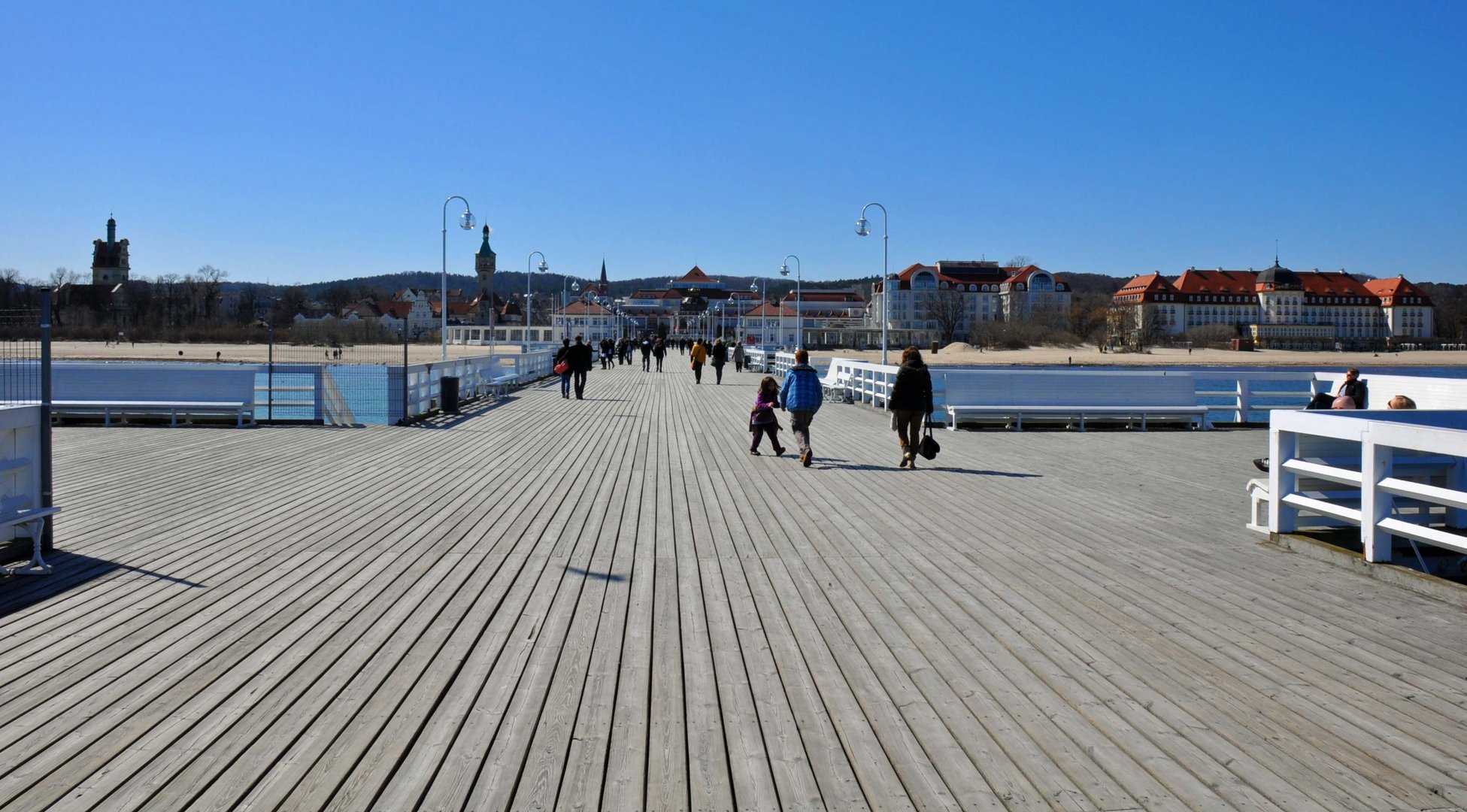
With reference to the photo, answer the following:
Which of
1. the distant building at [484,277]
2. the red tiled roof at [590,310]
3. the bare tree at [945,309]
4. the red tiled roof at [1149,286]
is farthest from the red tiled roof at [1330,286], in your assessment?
the distant building at [484,277]

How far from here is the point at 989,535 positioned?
7.49 m

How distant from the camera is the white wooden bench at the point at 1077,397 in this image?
16.9 metres

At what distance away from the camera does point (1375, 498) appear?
6.09 metres

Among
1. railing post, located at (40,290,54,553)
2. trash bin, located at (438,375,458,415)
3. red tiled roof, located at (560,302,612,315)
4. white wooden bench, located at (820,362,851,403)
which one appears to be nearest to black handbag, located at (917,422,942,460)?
railing post, located at (40,290,54,553)

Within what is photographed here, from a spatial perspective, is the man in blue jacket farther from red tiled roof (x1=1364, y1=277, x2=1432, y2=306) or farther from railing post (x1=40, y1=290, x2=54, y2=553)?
red tiled roof (x1=1364, y1=277, x2=1432, y2=306)

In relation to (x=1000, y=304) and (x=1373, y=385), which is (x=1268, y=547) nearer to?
(x=1373, y=385)

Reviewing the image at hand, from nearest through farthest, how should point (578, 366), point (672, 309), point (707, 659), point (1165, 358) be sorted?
point (707, 659) < point (578, 366) < point (1165, 358) < point (672, 309)

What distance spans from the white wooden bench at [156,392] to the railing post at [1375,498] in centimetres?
1462

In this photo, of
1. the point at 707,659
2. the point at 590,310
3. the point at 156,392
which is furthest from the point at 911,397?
the point at 590,310

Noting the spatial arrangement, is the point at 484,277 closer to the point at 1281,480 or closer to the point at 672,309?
the point at 672,309

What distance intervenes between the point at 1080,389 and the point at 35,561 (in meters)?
15.4

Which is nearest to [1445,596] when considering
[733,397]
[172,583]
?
[172,583]

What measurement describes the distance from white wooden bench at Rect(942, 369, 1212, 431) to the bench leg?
1285cm

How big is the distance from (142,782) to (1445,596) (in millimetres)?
5998
